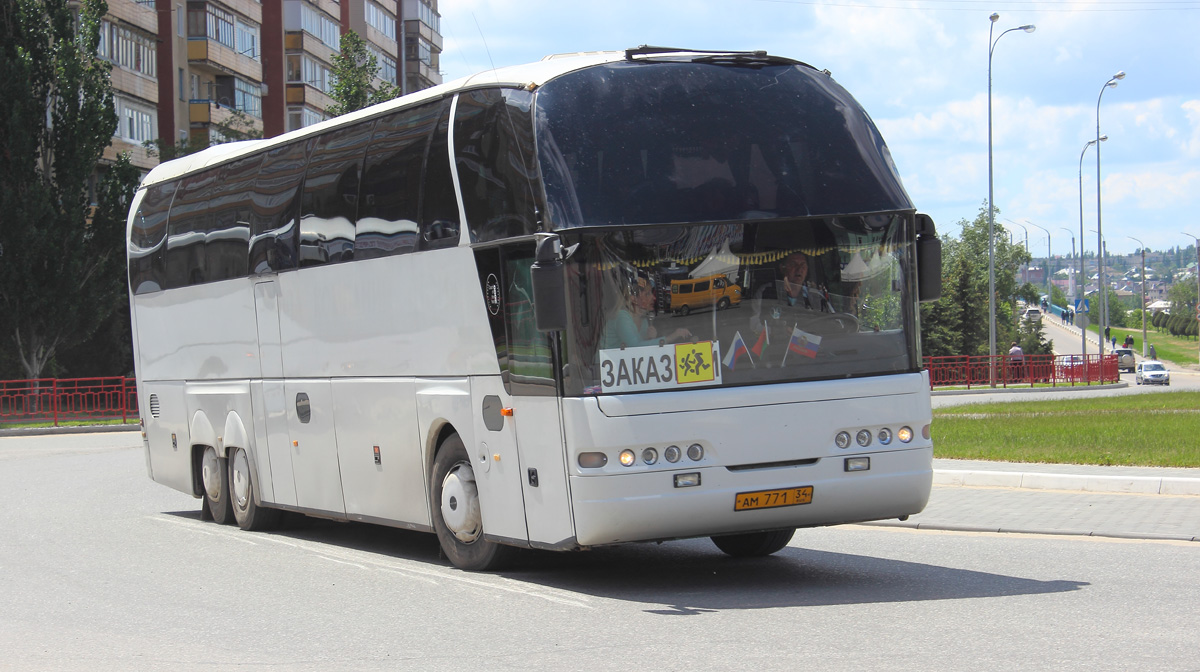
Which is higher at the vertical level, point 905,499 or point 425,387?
point 425,387

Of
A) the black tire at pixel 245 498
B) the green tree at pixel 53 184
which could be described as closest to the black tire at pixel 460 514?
the black tire at pixel 245 498

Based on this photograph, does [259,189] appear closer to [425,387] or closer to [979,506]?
[425,387]

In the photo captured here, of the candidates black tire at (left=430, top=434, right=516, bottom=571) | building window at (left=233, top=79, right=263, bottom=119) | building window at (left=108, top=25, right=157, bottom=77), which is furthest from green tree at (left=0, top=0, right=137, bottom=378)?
black tire at (left=430, top=434, right=516, bottom=571)

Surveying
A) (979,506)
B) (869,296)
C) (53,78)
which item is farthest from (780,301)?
(53,78)

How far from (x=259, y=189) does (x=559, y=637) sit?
7575 millimetres

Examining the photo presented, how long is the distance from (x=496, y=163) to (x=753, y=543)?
3672 mm

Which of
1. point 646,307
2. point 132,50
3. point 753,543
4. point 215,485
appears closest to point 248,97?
point 132,50

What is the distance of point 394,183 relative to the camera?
1162 cm

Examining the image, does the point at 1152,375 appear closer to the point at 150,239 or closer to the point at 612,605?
the point at 150,239

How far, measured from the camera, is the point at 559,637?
810cm

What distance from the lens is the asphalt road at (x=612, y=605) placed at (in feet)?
24.5

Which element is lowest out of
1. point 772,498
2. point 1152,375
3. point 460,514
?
point 1152,375

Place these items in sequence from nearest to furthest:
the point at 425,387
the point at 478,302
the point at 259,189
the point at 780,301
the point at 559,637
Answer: the point at 559,637, the point at 780,301, the point at 478,302, the point at 425,387, the point at 259,189

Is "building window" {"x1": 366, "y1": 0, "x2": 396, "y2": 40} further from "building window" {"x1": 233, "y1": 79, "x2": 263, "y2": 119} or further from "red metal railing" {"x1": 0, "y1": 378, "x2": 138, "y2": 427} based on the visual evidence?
"red metal railing" {"x1": 0, "y1": 378, "x2": 138, "y2": 427}
